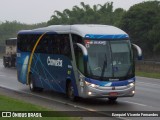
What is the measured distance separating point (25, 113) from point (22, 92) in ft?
34.8

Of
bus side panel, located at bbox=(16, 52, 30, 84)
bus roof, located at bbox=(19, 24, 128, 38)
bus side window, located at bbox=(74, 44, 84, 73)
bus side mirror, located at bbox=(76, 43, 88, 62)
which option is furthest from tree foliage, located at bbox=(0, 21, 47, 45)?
bus side mirror, located at bbox=(76, 43, 88, 62)

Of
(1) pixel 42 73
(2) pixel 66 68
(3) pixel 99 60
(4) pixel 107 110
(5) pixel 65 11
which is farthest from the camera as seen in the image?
(5) pixel 65 11

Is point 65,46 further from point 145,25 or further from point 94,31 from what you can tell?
point 145,25

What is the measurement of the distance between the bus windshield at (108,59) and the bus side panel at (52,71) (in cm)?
135

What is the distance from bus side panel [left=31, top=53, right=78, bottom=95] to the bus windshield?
4.44 feet

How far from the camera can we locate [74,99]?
21.3 metres

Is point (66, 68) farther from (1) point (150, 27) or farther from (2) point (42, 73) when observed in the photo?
(1) point (150, 27)

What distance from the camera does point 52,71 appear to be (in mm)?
23734

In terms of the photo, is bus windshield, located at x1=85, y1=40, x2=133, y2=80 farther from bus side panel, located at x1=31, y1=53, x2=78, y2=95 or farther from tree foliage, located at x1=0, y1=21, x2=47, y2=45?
tree foliage, located at x1=0, y1=21, x2=47, y2=45

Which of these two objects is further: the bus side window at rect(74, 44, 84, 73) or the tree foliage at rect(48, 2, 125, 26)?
the tree foliage at rect(48, 2, 125, 26)

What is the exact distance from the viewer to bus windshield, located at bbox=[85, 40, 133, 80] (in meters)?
20.0

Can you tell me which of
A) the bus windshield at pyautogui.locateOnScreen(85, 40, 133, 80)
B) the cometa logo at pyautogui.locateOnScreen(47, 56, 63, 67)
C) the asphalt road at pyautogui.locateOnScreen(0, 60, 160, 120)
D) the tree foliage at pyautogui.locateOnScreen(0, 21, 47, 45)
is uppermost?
the bus windshield at pyautogui.locateOnScreen(85, 40, 133, 80)

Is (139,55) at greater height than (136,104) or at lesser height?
greater

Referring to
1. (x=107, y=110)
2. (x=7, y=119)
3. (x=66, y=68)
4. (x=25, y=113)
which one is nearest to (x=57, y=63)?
(x=66, y=68)
